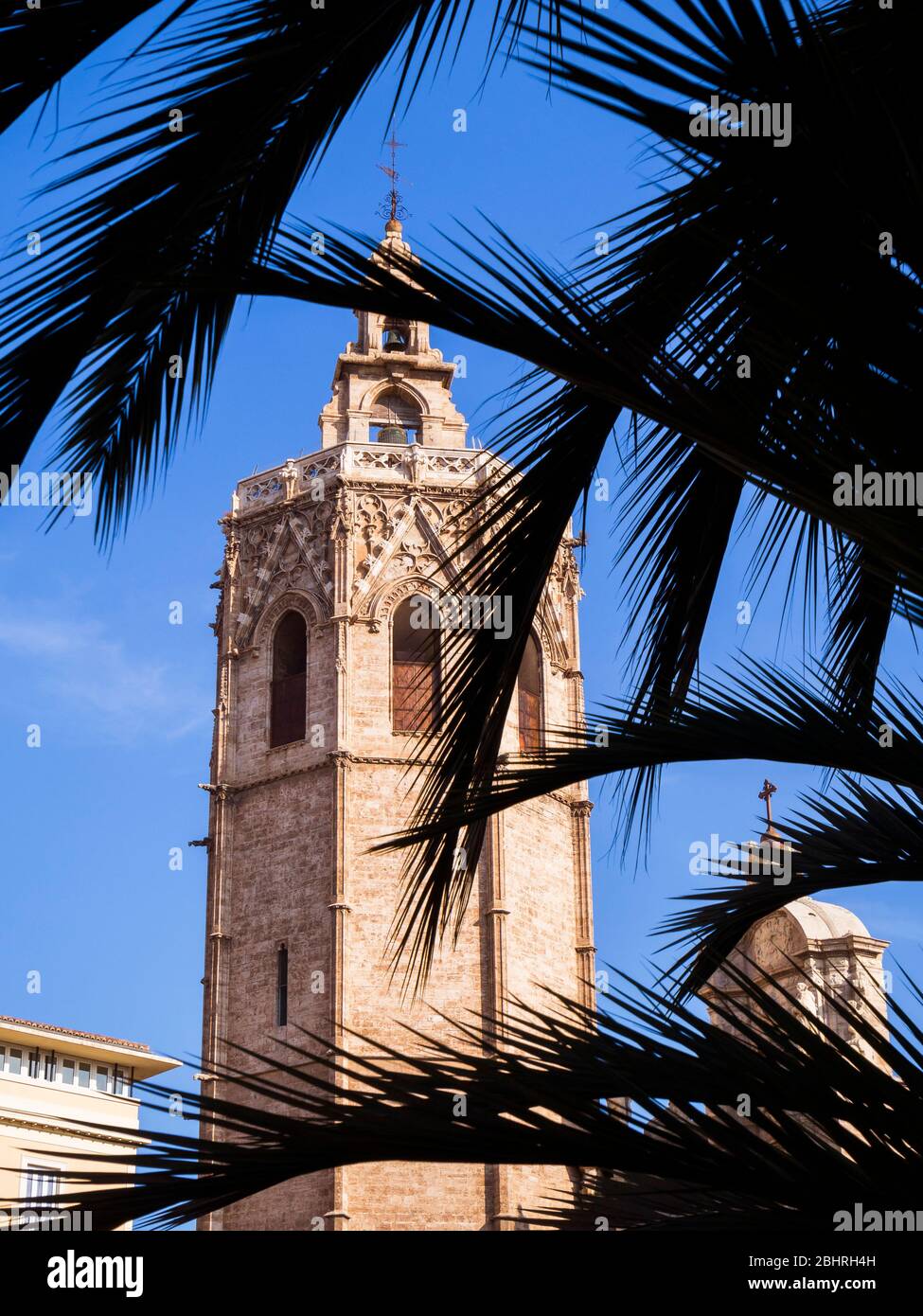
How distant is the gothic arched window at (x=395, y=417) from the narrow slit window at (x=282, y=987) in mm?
11296

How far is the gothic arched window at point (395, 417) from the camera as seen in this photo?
3962cm

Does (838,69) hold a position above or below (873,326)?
above

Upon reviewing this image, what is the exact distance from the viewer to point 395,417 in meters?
40.2

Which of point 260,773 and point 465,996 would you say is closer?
point 465,996

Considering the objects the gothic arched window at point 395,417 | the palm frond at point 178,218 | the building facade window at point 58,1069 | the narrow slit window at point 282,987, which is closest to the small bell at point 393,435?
the gothic arched window at point 395,417

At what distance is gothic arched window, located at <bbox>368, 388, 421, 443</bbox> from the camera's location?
3962 cm

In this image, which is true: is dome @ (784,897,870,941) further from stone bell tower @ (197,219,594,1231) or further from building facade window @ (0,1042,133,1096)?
building facade window @ (0,1042,133,1096)

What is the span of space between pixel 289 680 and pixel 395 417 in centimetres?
685
